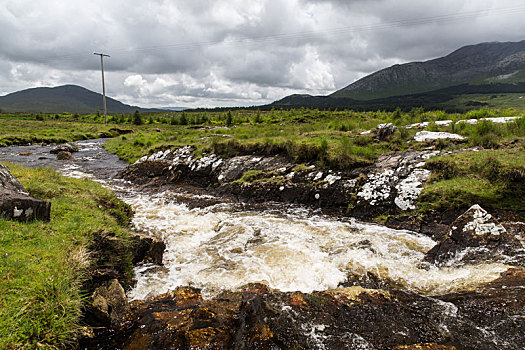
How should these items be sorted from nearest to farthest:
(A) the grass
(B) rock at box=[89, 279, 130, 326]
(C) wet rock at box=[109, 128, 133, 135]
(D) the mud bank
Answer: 1. (A) the grass
2. (B) rock at box=[89, 279, 130, 326]
3. (D) the mud bank
4. (C) wet rock at box=[109, 128, 133, 135]

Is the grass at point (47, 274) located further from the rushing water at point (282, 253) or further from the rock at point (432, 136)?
the rock at point (432, 136)

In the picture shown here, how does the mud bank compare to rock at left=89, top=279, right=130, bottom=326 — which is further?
the mud bank

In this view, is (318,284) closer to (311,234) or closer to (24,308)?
(311,234)

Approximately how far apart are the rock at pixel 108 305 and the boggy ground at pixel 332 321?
0.18 m

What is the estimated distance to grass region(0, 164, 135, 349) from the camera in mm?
3459

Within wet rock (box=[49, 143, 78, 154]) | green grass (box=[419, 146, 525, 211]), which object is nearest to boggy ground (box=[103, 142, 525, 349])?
green grass (box=[419, 146, 525, 211])

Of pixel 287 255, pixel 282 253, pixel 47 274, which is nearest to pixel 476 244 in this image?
pixel 287 255

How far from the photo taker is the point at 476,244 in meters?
6.32

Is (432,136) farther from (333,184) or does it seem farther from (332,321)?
(332,321)

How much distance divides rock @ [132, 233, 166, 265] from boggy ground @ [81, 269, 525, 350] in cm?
218

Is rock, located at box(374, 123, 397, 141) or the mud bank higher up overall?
rock, located at box(374, 123, 397, 141)

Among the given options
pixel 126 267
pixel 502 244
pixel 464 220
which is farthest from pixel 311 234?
pixel 126 267

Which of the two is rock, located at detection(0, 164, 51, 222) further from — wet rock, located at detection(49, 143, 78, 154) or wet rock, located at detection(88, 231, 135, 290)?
wet rock, located at detection(49, 143, 78, 154)

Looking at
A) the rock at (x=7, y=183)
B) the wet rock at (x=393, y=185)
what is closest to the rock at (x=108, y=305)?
the rock at (x=7, y=183)
